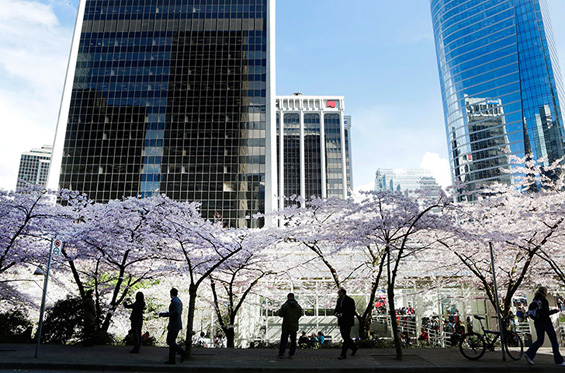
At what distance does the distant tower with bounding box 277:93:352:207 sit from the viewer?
117 meters

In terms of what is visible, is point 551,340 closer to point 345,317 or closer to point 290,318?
point 345,317

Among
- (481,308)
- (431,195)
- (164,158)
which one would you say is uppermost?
(164,158)

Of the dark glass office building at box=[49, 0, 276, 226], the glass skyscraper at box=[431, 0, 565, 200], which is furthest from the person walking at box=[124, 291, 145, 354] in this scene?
the glass skyscraper at box=[431, 0, 565, 200]

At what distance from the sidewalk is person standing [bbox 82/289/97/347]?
610 mm

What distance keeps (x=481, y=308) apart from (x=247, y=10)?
69165 mm

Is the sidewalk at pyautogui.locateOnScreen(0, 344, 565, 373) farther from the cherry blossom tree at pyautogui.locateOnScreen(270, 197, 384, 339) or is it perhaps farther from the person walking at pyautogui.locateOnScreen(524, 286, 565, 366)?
the cherry blossom tree at pyautogui.locateOnScreen(270, 197, 384, 339)

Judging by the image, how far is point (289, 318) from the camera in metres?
9.73

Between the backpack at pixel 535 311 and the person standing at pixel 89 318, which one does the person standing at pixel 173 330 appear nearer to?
the person standing at pixel 89 318

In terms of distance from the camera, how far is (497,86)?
11225 cm

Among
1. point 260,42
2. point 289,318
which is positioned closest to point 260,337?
point 289,318

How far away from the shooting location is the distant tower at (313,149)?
385ft

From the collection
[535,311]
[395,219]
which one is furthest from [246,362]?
[535,311]

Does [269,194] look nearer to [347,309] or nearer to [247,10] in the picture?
[247,10]

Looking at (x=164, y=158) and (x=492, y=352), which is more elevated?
(x=164, y=158)
